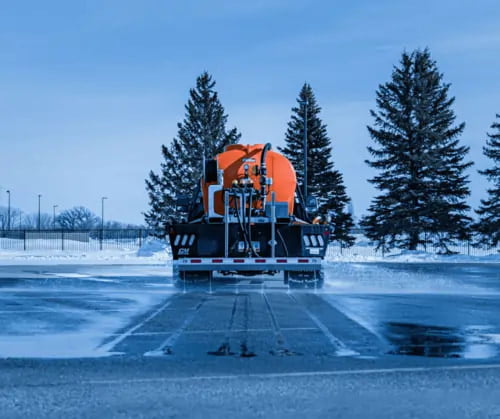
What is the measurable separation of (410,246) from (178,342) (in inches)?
1406

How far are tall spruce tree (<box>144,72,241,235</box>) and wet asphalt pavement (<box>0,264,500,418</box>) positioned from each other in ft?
113

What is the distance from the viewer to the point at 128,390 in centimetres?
629

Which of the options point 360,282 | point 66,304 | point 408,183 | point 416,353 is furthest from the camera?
point 408,183

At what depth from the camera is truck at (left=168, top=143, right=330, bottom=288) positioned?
648 inches

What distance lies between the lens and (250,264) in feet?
53.2

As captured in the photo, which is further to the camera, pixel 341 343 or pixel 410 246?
pixel 410 246

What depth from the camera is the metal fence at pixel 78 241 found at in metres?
51.4

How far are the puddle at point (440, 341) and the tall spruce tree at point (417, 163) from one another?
3206cm

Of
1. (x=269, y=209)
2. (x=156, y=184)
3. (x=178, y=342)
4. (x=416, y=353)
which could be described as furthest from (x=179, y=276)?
(x=156, y=184)

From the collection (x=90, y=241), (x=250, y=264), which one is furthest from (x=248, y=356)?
(x=90, y=241)

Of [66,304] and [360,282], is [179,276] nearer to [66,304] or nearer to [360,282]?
[66,304]

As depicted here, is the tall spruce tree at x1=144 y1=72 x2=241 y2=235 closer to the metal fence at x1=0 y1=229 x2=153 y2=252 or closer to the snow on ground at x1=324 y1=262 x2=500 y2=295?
the metal fence at x1=0 y1=229 x2=153 y2=252

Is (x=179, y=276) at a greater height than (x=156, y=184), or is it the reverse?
(x=156, y=184)

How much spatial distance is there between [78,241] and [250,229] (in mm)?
39928
